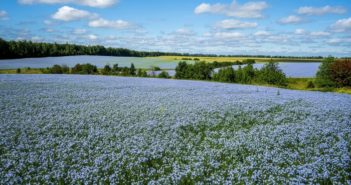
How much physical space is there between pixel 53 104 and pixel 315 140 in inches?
Result: 499

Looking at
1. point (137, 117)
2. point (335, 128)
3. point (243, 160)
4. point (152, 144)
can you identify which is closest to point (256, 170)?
point (243, 160)

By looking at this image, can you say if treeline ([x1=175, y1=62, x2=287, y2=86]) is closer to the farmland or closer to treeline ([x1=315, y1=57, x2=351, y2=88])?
treeline ([x1=315, y1=57, x2=351, y2=88])

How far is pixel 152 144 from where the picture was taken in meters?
8.15

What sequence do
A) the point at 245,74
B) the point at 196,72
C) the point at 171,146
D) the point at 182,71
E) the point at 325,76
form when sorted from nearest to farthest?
the point at 171,146 < the point at 325,76 < the point at 245,74 < the point at 196,72 < the point at 182,71

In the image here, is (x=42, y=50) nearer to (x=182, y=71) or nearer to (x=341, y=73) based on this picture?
(x=182, y=71)

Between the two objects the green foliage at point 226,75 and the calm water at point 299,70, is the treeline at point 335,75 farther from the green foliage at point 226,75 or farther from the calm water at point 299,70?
the green foliage at point 226,75

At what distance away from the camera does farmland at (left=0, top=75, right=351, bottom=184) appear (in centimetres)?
628

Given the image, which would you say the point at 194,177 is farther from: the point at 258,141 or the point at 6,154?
the point at 6,154

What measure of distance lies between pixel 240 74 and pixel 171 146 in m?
42.2

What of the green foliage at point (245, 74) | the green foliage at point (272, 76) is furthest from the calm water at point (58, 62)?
the green foliage at point (272, 76)

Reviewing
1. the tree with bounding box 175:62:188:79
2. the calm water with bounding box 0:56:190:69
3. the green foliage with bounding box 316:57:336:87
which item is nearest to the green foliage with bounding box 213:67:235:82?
the tree with bounding box 175:62:188:79

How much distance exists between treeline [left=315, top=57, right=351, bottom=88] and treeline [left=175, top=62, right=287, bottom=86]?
5532 mm

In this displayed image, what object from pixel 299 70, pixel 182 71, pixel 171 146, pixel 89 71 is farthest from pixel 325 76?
pixel 89 71

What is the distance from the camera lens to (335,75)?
40406mm
